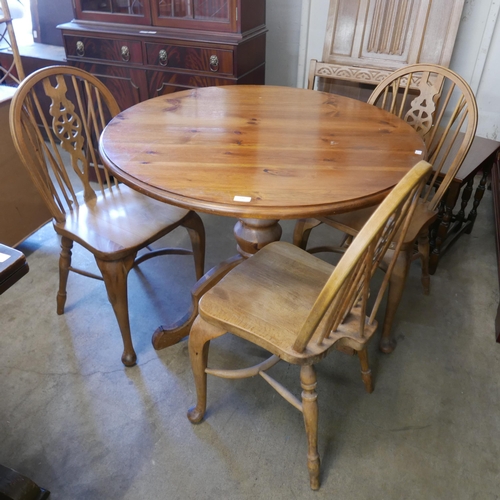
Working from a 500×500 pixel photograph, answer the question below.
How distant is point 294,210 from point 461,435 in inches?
39.0

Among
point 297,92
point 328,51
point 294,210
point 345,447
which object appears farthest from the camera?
point 328,51

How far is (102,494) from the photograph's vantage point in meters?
1.32

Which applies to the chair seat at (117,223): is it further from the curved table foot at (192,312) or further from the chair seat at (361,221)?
the chair seat at (361,221)

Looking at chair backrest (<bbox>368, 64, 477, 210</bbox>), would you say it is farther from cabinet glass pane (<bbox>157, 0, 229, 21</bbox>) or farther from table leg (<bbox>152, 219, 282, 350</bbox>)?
cabinet glass pane (<bbox>157, 0, 229, 21</bbox>)

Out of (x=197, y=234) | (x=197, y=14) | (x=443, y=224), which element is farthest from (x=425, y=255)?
(x=197, y=14)

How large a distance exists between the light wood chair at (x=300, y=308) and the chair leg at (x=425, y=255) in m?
0.59

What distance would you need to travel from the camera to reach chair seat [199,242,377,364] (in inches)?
45.9

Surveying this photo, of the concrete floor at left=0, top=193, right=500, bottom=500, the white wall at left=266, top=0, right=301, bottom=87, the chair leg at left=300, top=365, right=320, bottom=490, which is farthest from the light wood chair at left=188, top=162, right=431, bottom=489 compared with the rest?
the white wall at left=266, top=0, right=301, bottom=87

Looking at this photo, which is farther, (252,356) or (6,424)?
(252,356)

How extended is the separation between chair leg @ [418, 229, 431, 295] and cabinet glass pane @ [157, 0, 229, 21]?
1.43 m

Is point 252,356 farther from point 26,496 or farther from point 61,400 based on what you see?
point 26,496

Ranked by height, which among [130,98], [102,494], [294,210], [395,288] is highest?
[294,210]

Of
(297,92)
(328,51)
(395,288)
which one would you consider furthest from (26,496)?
(328,51)

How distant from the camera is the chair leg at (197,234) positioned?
5.72 feet
